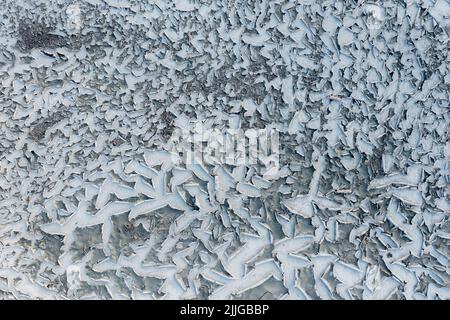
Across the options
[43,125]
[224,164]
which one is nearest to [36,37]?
[43,125]

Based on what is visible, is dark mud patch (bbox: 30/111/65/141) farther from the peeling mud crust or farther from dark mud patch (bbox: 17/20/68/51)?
dark mud patch (bbox: 17/20/68/51)

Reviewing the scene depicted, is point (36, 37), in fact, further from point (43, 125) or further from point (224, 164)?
point (224, 164)

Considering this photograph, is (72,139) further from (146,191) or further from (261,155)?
(261,155)

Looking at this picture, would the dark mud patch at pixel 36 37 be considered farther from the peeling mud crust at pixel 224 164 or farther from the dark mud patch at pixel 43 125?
Result: the dark mud patch at pixel 43 125

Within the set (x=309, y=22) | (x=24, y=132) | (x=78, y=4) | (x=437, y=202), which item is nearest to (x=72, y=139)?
(x=24, y=132)

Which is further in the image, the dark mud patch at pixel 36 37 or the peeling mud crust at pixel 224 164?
the dark mud patch at pixel 36 37

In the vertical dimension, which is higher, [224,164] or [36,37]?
[36,37]

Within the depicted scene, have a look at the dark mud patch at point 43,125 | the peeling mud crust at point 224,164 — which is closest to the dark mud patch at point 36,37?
the peeling mud crust at point 224,164

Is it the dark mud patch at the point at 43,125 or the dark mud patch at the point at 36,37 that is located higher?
the dark mud patch at the point at 36,37
